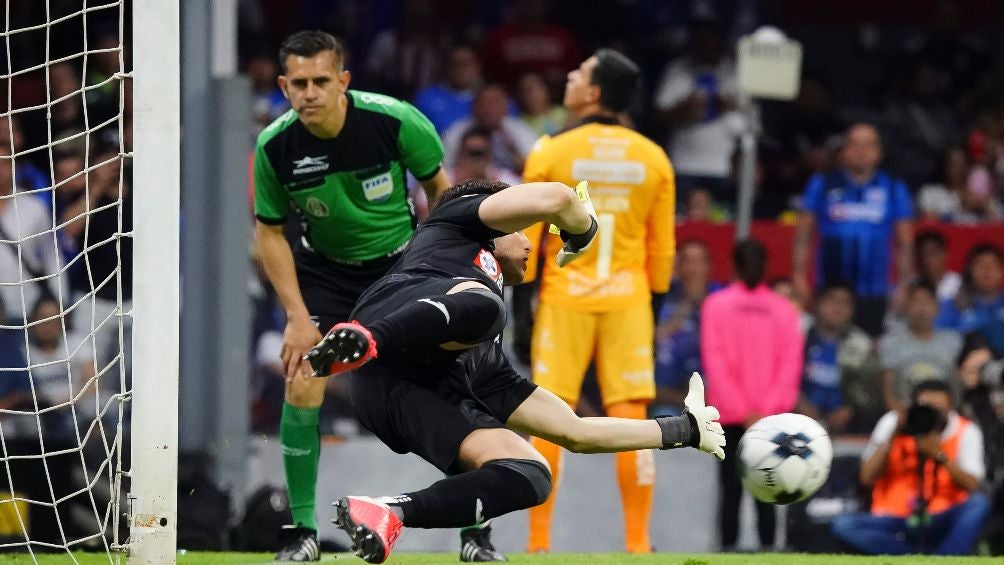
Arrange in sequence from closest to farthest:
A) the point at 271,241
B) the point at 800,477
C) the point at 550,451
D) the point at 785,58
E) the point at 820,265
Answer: the point at 800,477
the point at 271,241
the point at 550,451
the point at 785,58
the point at 820,265

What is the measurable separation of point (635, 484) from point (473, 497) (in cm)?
276

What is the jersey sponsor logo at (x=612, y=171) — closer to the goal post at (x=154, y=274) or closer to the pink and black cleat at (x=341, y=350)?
the goal post at (x=154, y=274)

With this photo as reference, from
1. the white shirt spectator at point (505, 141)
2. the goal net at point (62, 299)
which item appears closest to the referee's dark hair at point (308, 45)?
the goal net at point (62, 299)

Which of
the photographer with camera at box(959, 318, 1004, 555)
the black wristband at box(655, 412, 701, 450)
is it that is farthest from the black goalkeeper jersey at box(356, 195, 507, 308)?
the photographer with camera at box(959, 318, 1004, 555)

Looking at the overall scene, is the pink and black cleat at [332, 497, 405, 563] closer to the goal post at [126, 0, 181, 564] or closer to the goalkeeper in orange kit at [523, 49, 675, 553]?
the goal post at [126, 0, 181, 564]

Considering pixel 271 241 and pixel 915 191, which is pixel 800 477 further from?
pixel 915 191

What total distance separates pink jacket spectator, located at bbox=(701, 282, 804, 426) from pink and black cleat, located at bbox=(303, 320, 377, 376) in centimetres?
491

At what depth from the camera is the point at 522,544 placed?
31.1 ft

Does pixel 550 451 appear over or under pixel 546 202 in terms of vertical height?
under

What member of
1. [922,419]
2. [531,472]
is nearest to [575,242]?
[531,472]

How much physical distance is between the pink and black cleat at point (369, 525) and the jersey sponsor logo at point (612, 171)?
3288mm

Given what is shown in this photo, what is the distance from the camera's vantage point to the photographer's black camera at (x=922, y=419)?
935 cm

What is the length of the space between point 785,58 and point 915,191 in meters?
3.23

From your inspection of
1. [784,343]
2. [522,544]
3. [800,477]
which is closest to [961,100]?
[784,343]
